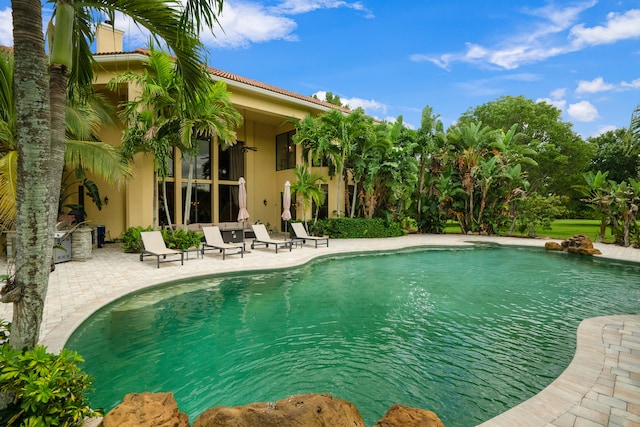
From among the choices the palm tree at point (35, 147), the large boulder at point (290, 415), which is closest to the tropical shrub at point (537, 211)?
the large boulder at point (290, 415)

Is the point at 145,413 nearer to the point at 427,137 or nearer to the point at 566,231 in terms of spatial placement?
the point at 427,137

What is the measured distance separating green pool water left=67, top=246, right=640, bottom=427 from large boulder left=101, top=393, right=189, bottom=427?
128 cm

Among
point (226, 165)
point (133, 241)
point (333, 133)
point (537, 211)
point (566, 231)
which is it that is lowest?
point (566, 231)

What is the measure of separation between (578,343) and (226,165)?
703 inches

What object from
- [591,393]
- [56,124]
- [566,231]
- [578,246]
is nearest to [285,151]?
[578,246]

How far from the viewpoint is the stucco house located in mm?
14320

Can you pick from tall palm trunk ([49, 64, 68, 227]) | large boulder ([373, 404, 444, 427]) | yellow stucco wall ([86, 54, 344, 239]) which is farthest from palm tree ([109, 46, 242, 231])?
large boulder ([373, 404, 444, 427])

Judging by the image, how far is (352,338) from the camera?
559 centimetres

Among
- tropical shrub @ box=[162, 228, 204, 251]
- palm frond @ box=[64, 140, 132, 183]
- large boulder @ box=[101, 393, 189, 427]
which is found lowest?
large boulder @ box=[101, 393, 189, 427]

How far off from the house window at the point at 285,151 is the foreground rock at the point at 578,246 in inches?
554

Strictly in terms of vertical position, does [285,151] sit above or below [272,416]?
above

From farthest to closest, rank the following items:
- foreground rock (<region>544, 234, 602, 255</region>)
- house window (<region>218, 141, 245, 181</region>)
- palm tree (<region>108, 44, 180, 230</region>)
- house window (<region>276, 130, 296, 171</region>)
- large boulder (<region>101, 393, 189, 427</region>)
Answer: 1. house window (<region>276, 130, 296, 171</region>)
2. house window (<region>218, 141, 245, 181</region>)
3. foreground rock (<region>544, 234, 602, 255</region>)
4. palm tree (<region>108, 44, 180, 230</region>)
5. large boulder (<region>101, 393, 189, 427</region>)

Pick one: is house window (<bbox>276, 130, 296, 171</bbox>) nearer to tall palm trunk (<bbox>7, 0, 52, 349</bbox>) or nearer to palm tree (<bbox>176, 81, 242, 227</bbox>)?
palm tree (<bbox>176, 81, 242, 227</bbox>)

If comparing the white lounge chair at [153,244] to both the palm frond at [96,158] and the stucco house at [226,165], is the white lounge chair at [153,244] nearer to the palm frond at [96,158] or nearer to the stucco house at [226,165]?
the palm frond at [96,158]
